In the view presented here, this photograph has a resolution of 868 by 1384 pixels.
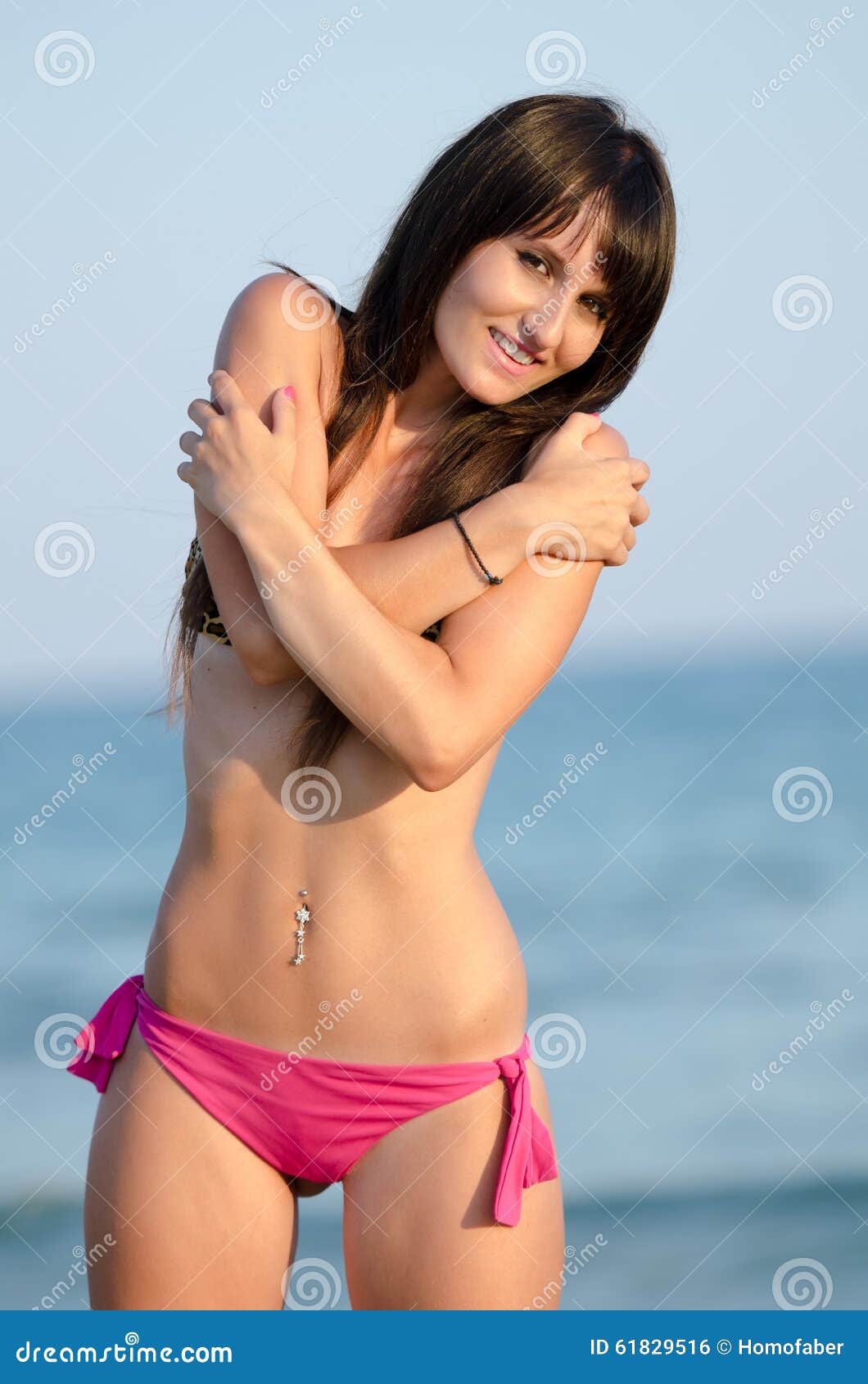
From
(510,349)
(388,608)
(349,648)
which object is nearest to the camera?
(349,648)

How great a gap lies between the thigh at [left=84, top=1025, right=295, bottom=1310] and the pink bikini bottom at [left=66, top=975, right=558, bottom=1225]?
0.11 ft

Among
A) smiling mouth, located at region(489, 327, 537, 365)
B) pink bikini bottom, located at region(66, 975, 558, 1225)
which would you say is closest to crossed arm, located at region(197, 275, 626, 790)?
smiling mouth, located at region(489, 327, 537, 365)

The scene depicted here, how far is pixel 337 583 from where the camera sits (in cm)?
215

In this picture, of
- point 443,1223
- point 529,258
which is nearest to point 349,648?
point 529,258

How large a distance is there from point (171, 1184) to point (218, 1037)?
21cm

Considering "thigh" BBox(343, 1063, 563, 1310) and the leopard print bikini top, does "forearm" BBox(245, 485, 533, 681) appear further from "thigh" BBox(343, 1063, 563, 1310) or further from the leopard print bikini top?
"thigh" BBox(343, 1063, 563, 1310)

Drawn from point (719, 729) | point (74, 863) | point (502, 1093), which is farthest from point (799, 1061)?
point (719, 729)

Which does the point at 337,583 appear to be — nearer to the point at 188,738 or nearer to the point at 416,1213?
the point at 188,738

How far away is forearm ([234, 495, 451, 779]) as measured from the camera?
2.13 metres

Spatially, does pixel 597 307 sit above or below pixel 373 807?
above

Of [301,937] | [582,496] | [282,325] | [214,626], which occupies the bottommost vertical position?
[301,937]

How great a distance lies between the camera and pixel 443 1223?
2.16m

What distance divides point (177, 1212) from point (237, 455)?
1.05m

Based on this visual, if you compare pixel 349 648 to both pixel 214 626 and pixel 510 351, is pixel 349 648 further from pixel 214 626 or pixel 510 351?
pixel 510 351
